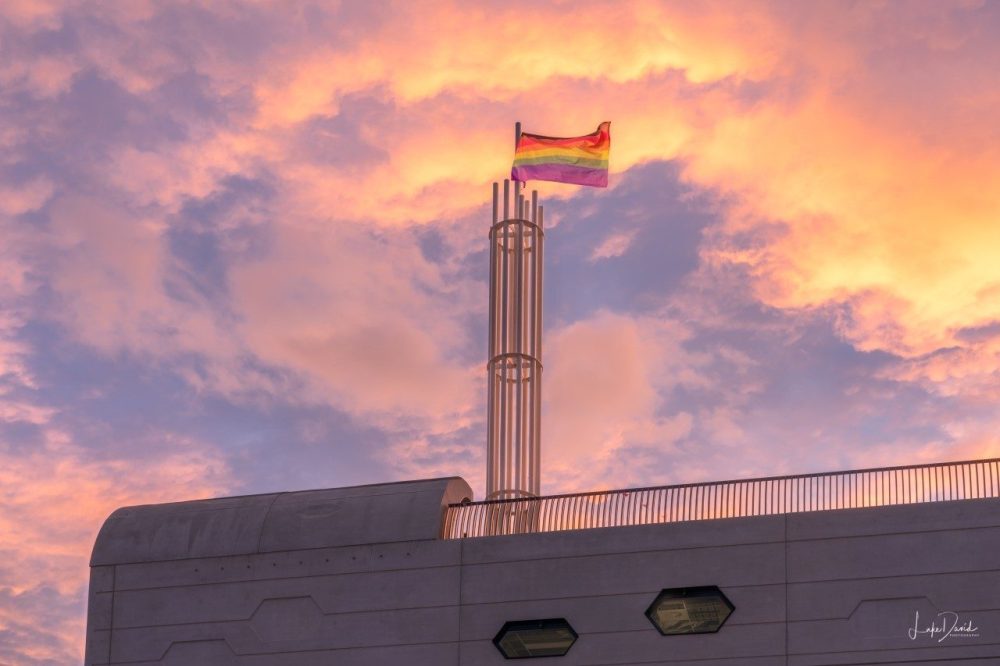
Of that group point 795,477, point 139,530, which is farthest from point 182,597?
point 795,477

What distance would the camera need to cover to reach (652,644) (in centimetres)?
3953

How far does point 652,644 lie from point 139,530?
47.5 ft

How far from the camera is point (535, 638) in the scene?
40.8 m

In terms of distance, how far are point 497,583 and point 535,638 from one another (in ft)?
5.28

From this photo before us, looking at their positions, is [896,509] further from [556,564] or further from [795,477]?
[556,564]

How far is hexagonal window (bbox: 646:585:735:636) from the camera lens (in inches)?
1543

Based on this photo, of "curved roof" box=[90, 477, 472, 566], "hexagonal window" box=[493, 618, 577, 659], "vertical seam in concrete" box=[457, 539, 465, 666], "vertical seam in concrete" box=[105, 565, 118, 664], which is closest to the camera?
"hexagonal window" box=[493, 618, 577, 659]

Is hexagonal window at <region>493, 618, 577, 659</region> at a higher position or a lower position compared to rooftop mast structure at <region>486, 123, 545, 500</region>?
lower

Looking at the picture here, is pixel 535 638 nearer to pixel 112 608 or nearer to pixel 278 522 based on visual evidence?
pixel 278 522

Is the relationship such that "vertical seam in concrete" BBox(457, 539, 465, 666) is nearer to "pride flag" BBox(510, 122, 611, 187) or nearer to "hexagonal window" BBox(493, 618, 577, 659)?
"hexagonal window" BBox(493, 618, 577, 659)

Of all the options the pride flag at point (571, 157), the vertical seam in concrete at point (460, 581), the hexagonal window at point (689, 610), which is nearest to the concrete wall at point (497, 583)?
the vertical seam in concrete at point (460, 581)

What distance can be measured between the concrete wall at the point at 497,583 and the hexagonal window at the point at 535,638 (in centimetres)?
21

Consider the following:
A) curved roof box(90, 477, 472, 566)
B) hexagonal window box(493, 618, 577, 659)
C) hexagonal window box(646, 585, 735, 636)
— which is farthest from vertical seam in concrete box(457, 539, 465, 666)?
hexagonal window box(646, 585, 735, 636)

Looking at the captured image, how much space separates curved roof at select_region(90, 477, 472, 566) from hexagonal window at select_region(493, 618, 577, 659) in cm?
315
